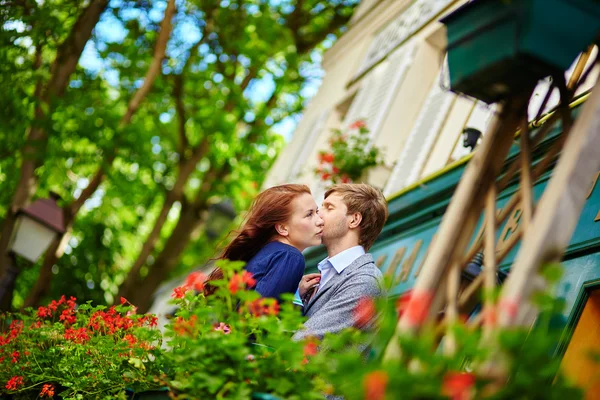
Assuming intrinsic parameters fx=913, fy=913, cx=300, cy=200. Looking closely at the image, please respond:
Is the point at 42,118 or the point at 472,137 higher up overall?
the point at 472,137

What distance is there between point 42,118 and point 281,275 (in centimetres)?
611

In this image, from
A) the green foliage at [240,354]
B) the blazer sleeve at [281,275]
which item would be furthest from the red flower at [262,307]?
the blazer sleeve at [281,275]

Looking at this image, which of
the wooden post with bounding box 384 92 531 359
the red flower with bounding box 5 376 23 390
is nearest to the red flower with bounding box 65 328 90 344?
the red flower with bounding box 5 376 23 390

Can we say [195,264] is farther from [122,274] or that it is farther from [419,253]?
[419,253]

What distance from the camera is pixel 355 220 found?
14.8ft

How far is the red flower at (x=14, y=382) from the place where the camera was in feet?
13.9

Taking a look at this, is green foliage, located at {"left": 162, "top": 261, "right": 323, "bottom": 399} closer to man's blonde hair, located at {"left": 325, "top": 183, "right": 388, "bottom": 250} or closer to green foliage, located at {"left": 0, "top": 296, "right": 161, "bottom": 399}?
green foliage, located at {"left": 0, "top": 296, "right": 161, "bottom": 399}

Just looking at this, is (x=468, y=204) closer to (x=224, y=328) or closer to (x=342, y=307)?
(x=224, y=328)

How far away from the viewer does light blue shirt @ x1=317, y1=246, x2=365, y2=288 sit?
4.28m

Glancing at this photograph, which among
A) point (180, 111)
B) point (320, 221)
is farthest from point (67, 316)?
point (180, 111)

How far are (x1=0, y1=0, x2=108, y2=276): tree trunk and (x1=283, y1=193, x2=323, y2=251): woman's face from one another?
562 centimetres

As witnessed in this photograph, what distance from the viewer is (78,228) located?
18453 millimetres

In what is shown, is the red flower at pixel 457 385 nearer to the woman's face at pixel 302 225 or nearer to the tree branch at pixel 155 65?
the woman's face at pixel 302 225

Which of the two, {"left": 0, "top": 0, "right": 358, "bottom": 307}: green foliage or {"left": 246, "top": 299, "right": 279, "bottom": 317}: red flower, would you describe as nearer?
{"left": 246, "top": 299, "right": 279, "bottom": 317}: red flower
